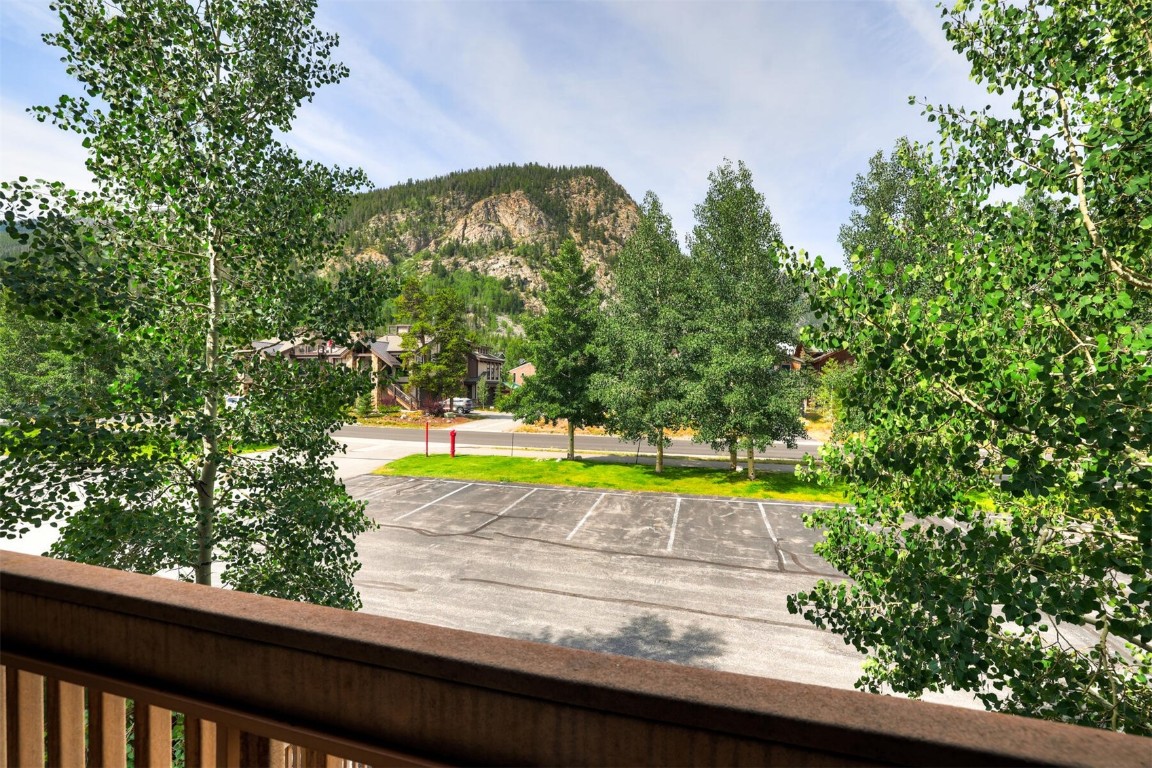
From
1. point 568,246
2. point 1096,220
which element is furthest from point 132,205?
point 568,246

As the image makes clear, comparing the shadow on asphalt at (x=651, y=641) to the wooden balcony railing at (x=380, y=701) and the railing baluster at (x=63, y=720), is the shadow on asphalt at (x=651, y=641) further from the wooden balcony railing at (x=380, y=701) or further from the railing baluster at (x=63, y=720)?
the wooden balcony railing at (x=380, y=701)

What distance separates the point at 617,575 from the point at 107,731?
10.3m

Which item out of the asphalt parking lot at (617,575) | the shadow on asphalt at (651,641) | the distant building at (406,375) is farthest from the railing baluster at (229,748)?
the distant building at (406,375)

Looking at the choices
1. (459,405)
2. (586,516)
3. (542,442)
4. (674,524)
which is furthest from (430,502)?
(459,405)

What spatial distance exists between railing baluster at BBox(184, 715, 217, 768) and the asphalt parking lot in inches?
238

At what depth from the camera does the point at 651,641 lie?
Result: 8.41 meters

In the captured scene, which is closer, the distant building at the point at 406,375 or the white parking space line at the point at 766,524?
the white parking space line at the point at 766,524

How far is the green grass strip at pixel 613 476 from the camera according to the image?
61.0 ft

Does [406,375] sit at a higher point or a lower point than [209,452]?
higher

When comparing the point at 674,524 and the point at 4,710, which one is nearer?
the point at 4,710

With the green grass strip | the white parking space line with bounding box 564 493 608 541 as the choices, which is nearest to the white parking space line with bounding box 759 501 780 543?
the green grass strip

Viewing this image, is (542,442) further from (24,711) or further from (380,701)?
(380,701)

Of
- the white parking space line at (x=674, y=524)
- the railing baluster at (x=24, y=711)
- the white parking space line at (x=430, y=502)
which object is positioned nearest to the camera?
the railing baluster at (x=24, y=711)

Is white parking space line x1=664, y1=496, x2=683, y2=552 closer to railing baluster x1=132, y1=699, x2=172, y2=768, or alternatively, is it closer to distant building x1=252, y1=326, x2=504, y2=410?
railing baluster x1=132, y1=699, x2=172, y2=768
